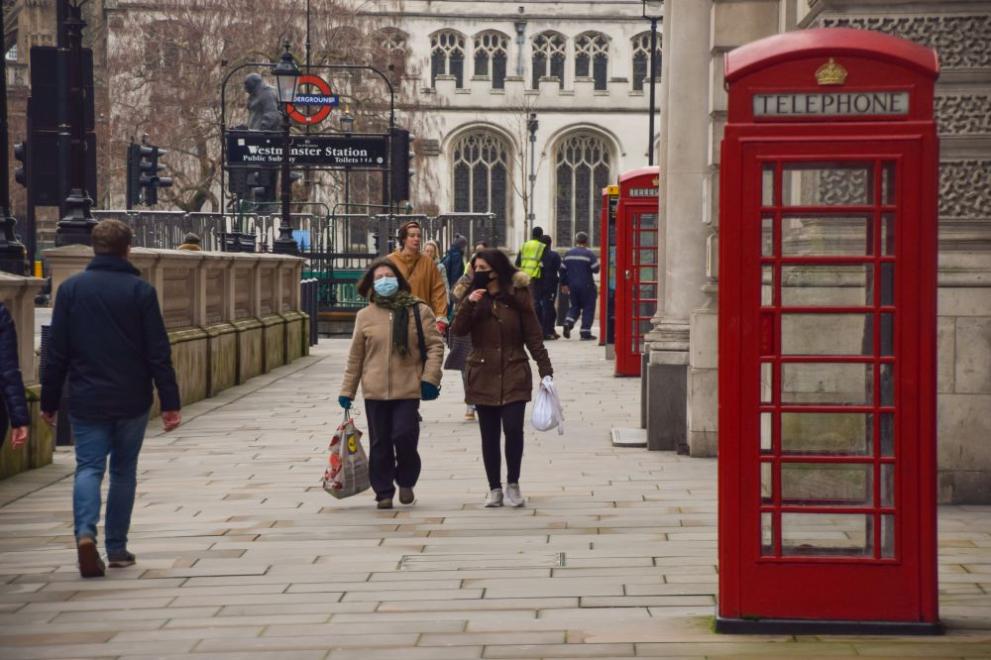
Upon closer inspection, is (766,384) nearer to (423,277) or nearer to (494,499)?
(494,499)

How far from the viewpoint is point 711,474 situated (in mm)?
11906

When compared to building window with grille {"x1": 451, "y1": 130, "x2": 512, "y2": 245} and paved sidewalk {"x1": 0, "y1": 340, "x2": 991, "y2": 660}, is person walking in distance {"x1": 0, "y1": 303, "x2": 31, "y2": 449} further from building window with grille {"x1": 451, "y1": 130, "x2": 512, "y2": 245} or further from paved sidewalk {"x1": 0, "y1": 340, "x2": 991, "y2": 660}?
building window with grille {"x1": 451, "y1": 130, "x2": 512, "y2": 245}

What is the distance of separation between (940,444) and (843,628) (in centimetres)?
359

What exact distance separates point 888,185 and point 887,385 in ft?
2.30

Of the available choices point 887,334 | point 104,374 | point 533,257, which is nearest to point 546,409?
point 104,374

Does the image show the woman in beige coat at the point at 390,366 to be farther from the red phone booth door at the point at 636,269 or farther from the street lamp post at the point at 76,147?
the red phone booth door at the point at 636,269

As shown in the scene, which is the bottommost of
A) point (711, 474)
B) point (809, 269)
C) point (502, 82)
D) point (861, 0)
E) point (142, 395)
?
point (711, 474)

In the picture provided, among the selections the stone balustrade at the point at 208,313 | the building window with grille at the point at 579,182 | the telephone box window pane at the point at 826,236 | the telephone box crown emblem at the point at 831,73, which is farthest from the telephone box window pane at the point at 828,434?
the building window with grille at the point at 579,182

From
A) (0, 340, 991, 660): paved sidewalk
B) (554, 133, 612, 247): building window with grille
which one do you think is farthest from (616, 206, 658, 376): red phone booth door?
(554, 133, 612, 247): building window with grille

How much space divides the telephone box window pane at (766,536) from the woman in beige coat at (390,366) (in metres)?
3.92

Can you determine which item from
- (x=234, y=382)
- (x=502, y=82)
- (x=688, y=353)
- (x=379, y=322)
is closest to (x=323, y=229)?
(x=234, y=382)

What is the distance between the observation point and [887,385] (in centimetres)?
659

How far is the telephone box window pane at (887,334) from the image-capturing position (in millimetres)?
6562

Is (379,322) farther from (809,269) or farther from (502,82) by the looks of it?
(502,82)
